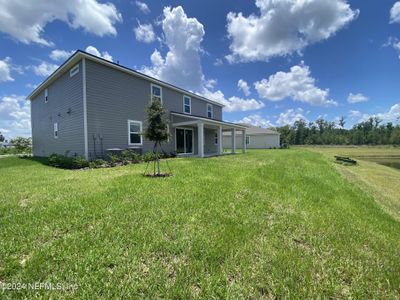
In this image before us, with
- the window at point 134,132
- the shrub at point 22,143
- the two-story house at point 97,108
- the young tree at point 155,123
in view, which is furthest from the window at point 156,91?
the shrub at point 22,143

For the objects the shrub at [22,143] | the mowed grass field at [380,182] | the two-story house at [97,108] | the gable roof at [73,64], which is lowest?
the mowed grass field at [380,182]

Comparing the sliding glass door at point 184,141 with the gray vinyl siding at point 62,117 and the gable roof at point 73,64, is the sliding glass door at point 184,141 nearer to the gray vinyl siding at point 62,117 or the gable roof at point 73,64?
the gable roof at point 73,64

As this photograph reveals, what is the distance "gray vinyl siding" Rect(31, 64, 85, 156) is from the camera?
11.5 meters

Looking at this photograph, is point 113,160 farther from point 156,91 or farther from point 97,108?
point 156,91

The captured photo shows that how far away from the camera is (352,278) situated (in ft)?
8.00

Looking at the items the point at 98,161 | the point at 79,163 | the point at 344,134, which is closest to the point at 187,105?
the point at 98,161

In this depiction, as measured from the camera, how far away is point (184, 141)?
17781 millimetres

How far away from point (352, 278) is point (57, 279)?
10.8 ft

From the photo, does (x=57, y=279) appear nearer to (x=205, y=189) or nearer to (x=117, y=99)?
(x=205, y=189)

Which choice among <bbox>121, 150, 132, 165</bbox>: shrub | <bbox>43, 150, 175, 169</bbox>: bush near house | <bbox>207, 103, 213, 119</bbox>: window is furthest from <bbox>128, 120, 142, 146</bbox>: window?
<bbox>207, 103, 213, 119</bbox>: window

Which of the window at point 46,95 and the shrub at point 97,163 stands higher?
the window at point 46,95

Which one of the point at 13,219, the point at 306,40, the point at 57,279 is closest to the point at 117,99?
the point at 13,219

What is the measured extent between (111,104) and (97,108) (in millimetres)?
940

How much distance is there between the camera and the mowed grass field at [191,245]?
216 cm
